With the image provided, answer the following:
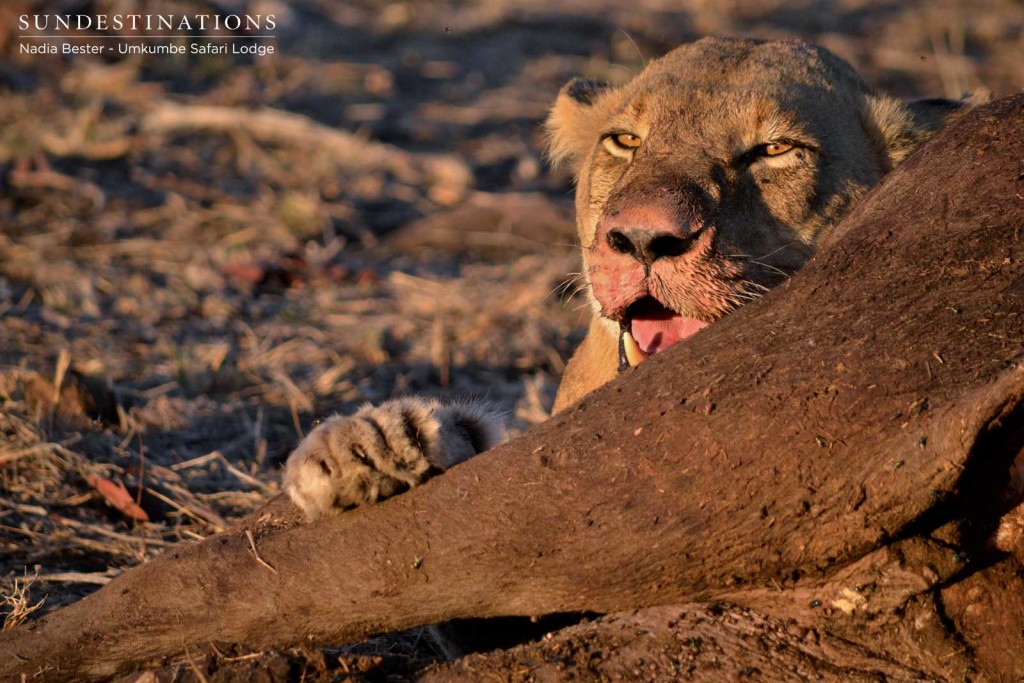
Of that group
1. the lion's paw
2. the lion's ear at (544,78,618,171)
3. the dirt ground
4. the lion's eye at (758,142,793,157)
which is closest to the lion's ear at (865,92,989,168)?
Answer: the lion's eye at (758,142,793,157)

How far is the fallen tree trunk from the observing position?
7.10ft

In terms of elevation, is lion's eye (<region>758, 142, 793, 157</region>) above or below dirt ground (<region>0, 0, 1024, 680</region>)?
above

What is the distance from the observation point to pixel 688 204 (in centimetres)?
307

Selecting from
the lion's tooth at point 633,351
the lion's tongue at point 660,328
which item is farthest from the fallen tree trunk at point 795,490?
the lion's tooth at point 633,351

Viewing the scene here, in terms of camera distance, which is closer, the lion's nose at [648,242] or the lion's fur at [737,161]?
the lion's nose at [648,242]

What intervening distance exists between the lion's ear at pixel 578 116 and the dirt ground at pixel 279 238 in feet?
3.76

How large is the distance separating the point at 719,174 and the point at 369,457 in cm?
140

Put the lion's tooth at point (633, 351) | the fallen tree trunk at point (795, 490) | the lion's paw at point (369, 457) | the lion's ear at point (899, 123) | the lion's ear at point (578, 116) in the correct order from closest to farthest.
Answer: the fallen tree trunk at point (795, 490), the lion's paw at point (369, 457), the lion's tooth at point (633, 351), the lion's ear at point (899, 123), the lion's ear at point (578, 116)

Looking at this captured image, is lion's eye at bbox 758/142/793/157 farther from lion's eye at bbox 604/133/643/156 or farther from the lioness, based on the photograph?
lion's eye at bbox 604/133/643/156

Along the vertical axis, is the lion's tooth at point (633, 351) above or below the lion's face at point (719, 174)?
below

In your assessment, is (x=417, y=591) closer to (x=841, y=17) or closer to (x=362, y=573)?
(x=362, y=573)

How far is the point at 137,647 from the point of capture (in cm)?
268

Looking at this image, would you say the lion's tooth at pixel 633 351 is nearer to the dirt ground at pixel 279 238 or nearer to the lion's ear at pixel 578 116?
the dirt ground at pixel 279 238

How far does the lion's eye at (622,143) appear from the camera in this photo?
3.83 metres
